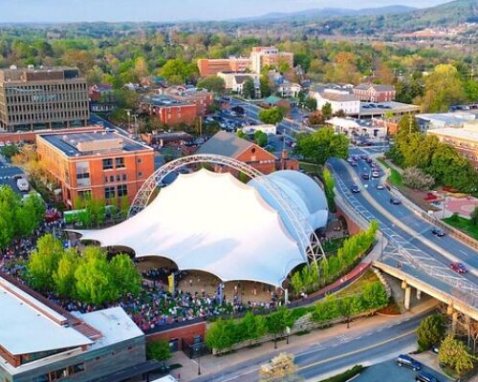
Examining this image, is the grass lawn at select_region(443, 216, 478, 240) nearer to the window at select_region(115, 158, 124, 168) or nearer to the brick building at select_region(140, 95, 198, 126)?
the window at select_region(115, 158, 124, 168)

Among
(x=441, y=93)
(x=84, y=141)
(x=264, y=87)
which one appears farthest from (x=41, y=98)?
(x=441, y=93)

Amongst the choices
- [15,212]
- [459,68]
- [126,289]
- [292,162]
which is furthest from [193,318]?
[459,68]

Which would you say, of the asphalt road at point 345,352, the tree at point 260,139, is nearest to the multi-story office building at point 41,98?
the tree at point 260,139

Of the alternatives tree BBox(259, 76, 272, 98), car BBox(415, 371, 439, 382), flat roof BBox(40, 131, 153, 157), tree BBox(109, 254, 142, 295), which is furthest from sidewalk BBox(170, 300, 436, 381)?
tree BBox(259, 76, 272, 98)

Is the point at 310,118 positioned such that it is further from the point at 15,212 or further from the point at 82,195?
the point at 15,212

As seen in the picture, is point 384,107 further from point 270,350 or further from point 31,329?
point 31,329

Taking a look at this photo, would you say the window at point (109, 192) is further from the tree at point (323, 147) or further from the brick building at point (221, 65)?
the brick building at point (221, 65)
